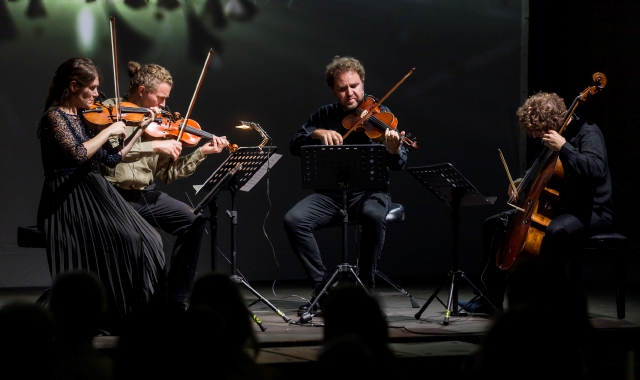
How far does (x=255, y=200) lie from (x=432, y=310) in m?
1.93

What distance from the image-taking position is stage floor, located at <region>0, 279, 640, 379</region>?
280 cm

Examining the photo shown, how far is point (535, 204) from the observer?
3.92m

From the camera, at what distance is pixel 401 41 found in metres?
6.07

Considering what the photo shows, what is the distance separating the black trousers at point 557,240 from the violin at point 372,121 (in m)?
0.72

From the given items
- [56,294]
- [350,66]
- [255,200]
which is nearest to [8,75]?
[255,200]

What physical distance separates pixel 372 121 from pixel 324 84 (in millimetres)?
1643

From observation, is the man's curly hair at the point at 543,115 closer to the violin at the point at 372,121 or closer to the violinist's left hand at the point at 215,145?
the violin at the point at 372,121

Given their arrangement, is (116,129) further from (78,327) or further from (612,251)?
(612,251)

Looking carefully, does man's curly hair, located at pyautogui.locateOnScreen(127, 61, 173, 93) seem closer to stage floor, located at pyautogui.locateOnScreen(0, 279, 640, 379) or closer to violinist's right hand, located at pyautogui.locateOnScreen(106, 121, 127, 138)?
violinist's right hand, located at pyautogui.locateOnScreen(106, 121, 127, 138)

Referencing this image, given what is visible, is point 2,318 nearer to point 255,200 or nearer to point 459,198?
point 459,198

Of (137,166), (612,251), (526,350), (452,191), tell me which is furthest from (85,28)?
(526,350)

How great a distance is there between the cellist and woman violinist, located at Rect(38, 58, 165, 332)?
71.0 inches

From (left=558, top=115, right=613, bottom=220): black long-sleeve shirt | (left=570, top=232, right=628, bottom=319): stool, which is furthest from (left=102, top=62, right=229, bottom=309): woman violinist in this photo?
(left=570, top=232, right=628, bottom=319): stool

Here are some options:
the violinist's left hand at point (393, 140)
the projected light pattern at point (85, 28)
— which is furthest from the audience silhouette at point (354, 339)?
the projected light pattern at point (85, 28)
